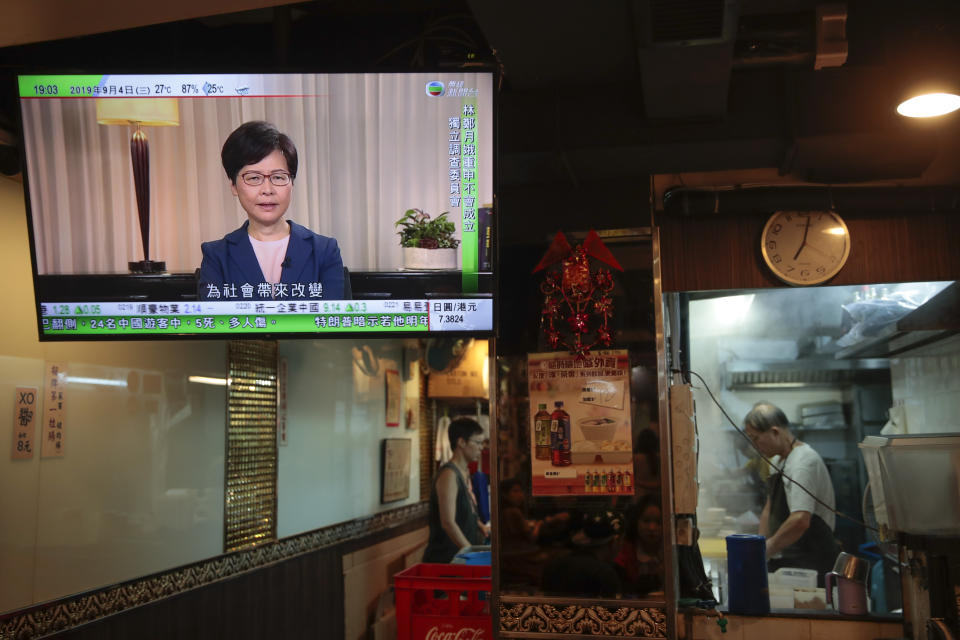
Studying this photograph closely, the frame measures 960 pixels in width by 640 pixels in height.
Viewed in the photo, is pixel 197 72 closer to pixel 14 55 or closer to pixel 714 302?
pixel 14 55

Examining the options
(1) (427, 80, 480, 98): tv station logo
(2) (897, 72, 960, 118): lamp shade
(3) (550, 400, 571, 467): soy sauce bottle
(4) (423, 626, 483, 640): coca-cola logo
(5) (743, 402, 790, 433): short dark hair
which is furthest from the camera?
(5) (743, 402, 790, 433): short dark hair

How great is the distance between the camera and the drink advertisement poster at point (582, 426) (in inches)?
149

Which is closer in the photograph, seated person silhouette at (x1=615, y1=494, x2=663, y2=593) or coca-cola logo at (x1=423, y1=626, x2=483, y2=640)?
seated person silhouette at (x1=615, y1=494, x2=663, y2=593)

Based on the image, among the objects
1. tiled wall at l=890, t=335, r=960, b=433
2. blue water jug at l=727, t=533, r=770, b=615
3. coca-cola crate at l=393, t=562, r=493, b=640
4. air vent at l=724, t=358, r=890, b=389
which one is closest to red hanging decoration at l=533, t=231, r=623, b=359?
blue water jug at l=727, t=533, r=770, b=615

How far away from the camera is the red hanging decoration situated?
3.86 metres

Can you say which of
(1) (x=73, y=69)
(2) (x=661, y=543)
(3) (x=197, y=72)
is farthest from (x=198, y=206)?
(2) (x=661, y=543)

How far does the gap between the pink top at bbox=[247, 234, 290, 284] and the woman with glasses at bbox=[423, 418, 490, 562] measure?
3559 millimetres

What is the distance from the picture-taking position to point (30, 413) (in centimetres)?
351

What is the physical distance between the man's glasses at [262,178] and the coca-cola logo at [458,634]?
2.77 metres

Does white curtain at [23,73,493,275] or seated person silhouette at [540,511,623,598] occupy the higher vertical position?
white curtain at [23,73,493,275]

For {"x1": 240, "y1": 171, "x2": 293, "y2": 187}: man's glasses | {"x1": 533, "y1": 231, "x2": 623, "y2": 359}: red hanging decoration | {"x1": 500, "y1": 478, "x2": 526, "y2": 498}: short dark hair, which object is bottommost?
{"x1": 500, "y1": 478, "x2": 526, "y2": 498}: short dark hair

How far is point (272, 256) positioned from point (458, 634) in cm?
259

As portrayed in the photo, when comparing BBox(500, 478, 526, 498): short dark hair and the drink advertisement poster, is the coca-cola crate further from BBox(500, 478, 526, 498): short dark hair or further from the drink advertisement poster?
the drink advertisement poster

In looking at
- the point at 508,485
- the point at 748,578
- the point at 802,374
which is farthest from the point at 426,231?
the point at 802,374
